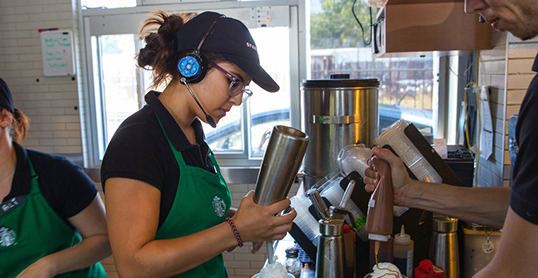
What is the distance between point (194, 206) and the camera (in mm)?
1284

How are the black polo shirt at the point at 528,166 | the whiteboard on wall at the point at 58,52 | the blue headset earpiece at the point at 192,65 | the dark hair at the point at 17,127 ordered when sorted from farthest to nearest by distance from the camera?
1. the whiteboard on wall at the point at 58,52
2. the dark hair at the point at 17,127
3. the blue headset earpiece at the point at 192,65
4. the black polo shirt at the point at 528,166

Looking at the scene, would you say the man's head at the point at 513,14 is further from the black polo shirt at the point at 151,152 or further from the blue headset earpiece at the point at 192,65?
the black polo shirt at the point at 151,152

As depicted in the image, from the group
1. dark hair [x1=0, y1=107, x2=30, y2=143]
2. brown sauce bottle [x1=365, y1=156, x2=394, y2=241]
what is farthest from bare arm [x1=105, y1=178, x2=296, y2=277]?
dark hair [x1=0, y1=107, x2=30, y2=143]

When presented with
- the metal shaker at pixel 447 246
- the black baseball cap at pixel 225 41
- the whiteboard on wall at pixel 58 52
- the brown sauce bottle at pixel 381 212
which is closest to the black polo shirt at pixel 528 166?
Answer: the brown sauce bottle at pixel 381 212

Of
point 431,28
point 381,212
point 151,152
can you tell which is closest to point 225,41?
point 151,152

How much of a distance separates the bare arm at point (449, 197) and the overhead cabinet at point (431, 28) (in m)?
1.11

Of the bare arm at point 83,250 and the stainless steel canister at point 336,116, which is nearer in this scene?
the bare arm at point 83,250

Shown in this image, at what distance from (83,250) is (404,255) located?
1.13 meters

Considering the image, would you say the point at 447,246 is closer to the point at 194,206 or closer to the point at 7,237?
the point at 194,206

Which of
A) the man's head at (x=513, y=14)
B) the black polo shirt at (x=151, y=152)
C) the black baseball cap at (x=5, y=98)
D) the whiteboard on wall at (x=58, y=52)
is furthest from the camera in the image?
the whiteboard on wall at (x=58, y=52)

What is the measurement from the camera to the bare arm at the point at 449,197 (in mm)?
1312

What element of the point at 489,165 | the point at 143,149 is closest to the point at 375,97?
the point at 489,165

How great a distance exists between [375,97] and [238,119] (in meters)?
1.65

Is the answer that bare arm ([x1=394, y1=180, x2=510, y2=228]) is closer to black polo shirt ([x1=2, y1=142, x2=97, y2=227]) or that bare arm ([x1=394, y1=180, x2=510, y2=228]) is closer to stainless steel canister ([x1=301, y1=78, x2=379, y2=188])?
stainless steel canister ([x1=301, y1=78, x2=379, y2=188])
